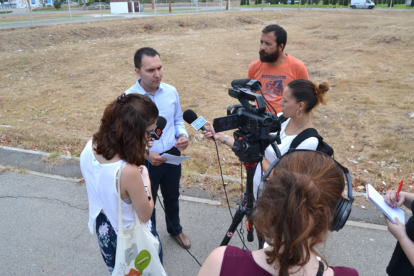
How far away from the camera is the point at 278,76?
3.51 metres

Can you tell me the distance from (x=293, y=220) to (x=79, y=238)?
2914mm

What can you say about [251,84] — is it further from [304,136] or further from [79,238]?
[79,238]

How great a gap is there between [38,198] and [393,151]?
5.99 meters

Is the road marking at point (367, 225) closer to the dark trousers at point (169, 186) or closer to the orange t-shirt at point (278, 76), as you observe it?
the orange t-shirt at point (278, 76)

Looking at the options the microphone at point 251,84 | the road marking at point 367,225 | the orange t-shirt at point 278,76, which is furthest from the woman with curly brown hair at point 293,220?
the road marking at point 367,225

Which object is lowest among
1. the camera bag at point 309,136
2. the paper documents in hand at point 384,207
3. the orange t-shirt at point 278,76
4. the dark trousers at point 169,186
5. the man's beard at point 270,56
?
the dark trousers at point 169,186

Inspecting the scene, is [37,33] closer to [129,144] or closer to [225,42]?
[225,42]

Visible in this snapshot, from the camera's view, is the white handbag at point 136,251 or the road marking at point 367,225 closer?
the white handbag at point 136,251

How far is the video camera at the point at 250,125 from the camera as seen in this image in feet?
5.94

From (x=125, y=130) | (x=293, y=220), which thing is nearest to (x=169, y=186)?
(x=125, y=130)

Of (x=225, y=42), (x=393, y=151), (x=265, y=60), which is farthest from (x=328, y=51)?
(x=265, y=60)

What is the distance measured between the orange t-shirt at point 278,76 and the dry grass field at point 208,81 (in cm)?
138

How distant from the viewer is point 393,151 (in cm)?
549

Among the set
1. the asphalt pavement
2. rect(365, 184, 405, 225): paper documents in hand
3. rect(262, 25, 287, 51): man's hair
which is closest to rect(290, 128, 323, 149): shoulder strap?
rect(365, 184, 405, 225): paper documents in hand
